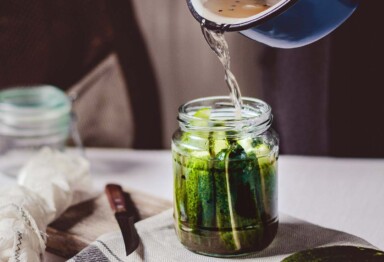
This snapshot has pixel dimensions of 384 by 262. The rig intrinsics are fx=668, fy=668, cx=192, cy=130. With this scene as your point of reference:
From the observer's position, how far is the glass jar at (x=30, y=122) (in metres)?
1.18

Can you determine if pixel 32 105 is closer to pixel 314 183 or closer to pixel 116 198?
pixel 116 198

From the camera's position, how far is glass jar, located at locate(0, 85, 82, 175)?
1.18 metres

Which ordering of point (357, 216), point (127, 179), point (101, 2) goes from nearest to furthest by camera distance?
point (357, 216) → point (127, 179) → point (101, 2)

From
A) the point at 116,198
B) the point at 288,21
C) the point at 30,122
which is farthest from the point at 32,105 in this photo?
the point at 288,21

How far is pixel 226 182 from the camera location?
736 millimetres

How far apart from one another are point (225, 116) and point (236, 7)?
0.44 ft

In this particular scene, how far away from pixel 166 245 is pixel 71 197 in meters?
0.21

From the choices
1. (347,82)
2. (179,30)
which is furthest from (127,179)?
(347,82)

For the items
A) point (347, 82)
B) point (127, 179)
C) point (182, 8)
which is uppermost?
point (182, 8)

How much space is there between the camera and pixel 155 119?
1.38 m

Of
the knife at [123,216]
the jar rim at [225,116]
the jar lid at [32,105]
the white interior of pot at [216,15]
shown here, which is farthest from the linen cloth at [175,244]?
the jar lid at [32,105]

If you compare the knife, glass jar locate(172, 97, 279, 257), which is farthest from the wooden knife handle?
glass jar locate(172, 97, 279, 257)

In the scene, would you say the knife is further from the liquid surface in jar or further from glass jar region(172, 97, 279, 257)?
the liquid surface in jar

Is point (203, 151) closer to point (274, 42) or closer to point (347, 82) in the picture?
point (274, 42)
